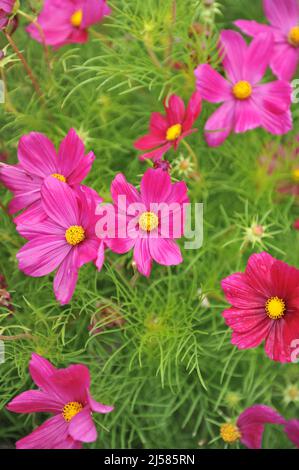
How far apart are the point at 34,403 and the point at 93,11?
58 centimetres

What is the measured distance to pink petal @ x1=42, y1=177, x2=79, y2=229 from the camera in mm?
699

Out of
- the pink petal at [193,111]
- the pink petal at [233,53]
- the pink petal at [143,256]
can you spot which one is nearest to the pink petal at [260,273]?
the pink petal at [143,256]

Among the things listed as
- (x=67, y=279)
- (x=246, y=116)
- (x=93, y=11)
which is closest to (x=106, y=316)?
(x=67, y=279)

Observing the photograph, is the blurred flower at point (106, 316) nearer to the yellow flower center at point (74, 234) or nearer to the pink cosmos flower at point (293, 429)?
the yellow flower center at point (74, 234)

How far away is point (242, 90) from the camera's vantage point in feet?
2.86

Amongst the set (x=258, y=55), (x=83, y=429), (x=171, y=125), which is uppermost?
(x=258, y=55)

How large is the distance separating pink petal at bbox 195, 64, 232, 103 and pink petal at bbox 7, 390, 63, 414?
46 centimetres

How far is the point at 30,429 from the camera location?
3.13ft

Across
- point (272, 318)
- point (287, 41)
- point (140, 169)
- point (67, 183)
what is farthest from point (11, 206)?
point (287, 41)

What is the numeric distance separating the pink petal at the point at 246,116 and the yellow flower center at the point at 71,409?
435 millimetres

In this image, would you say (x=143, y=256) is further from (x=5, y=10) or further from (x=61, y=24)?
(x=61, y=24)

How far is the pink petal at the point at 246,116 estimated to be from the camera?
83cm

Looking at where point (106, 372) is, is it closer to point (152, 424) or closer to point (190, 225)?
point (152, 424)

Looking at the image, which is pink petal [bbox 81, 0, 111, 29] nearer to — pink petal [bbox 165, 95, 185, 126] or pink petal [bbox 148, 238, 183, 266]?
pink petal [bbox 165, 95, 185, 126]
